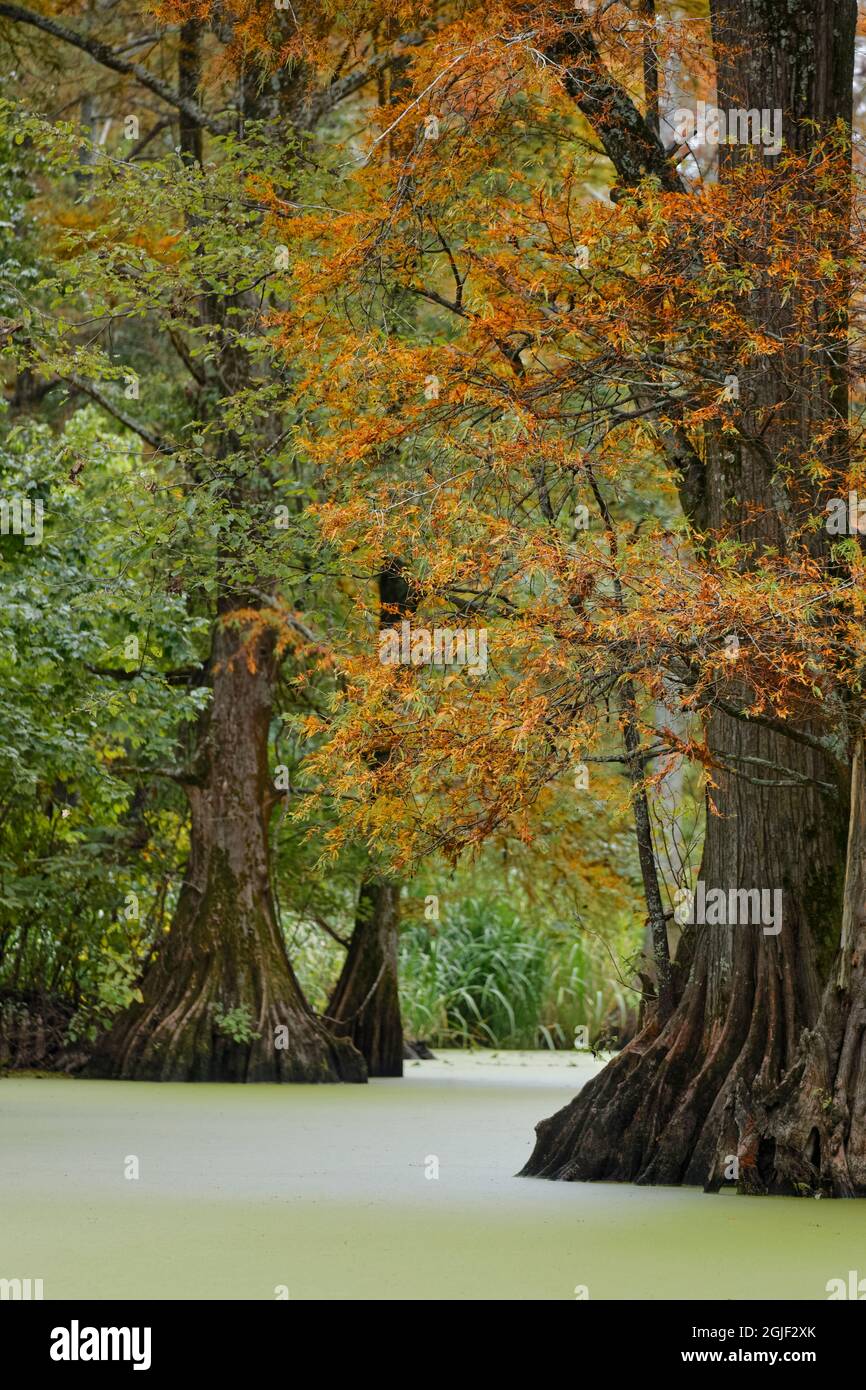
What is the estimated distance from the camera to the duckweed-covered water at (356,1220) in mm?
5070

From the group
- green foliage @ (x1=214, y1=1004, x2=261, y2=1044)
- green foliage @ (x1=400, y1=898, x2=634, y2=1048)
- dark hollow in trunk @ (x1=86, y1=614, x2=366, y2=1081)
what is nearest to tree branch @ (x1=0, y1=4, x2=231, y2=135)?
dark hollow in trunk @ (x1=86, y1=614, x2=366, y2=1081)

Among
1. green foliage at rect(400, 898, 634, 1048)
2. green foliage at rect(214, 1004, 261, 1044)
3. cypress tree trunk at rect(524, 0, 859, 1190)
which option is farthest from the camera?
green foliage at rect(400, 898, 634, 1048)

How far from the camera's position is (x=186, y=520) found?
983 cm

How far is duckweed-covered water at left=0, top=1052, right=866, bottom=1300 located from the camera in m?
5.07

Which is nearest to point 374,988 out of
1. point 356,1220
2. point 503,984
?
point 503,984

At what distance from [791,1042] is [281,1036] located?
6.41 m

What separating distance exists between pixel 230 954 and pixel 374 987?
178cm

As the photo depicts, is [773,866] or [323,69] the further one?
[323,69]

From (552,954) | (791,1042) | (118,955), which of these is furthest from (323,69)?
(552,954)

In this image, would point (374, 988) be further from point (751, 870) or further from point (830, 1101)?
point (830, 1101)

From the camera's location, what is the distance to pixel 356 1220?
20.8 ft

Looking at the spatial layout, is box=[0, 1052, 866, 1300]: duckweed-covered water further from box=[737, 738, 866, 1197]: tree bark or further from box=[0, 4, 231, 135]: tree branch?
box=[0, 4, 231, 135]: tree branch

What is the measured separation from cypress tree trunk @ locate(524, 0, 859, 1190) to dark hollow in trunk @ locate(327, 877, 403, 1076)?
706 cm
